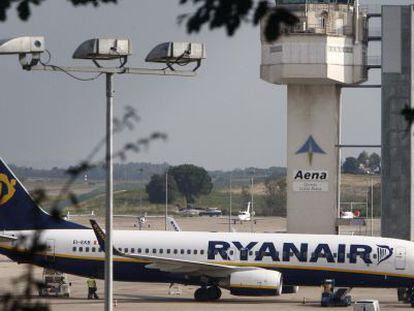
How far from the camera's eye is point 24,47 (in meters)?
28.2

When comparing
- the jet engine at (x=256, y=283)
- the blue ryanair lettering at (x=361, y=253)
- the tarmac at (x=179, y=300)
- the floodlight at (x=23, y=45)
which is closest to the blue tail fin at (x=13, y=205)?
the tarmac at (x=179, y=300)

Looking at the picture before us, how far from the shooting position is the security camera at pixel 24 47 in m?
27.8

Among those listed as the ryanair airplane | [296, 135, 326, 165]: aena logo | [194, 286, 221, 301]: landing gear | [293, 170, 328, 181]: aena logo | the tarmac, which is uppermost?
[296, 135, 326, 165]: aena logo

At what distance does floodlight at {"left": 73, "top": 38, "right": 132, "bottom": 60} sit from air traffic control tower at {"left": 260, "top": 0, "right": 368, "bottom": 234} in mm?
41122

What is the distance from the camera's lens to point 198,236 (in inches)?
2099

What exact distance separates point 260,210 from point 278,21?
181 meters

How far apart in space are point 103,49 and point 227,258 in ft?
79.2

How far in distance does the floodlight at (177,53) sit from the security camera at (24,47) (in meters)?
2.71

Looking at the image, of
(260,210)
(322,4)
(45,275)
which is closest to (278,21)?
(45,275)

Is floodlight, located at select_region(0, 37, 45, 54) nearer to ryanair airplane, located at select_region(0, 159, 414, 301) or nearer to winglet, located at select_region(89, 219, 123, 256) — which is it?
winglet, located at select_region(89, 219, 123, 256)

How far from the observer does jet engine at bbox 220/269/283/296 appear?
51.2 metres

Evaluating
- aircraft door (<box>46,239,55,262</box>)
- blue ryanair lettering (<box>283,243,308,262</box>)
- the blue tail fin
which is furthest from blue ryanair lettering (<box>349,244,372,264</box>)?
aircraft door (<box>46,239,55,262</box>)

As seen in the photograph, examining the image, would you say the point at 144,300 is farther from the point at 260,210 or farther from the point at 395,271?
the point at 260,210

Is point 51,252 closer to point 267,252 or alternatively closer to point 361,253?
point 267,252
